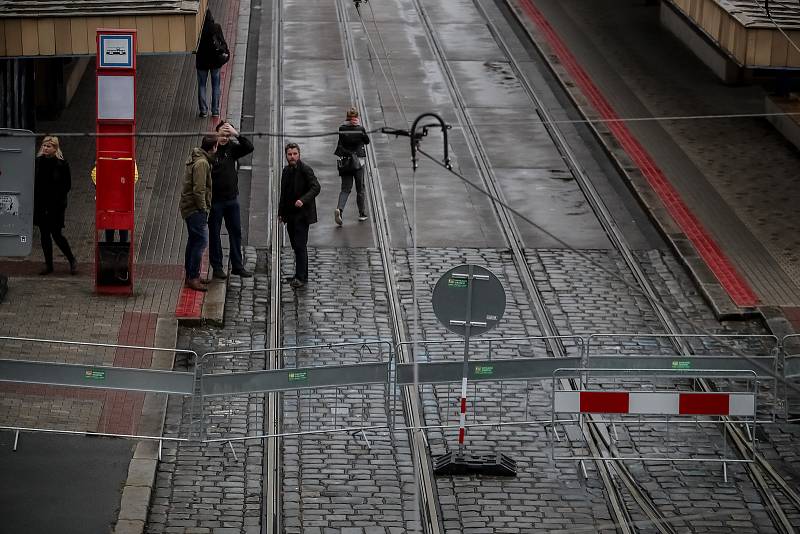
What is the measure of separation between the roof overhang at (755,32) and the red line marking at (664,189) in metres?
2.09

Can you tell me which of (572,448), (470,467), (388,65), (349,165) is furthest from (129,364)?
(388,65)

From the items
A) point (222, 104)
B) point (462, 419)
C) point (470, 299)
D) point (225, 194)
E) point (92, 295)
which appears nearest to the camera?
point (470, 299)

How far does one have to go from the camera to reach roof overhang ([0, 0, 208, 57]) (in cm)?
1903

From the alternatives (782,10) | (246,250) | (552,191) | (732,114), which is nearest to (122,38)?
(246,250)

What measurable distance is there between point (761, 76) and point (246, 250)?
39.4 feet

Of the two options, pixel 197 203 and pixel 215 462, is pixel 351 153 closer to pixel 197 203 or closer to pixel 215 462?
pixel 197 203

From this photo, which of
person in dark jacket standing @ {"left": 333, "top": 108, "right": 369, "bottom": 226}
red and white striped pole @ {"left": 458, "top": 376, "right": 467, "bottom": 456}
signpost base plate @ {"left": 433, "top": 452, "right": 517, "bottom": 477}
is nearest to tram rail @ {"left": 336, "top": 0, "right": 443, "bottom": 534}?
signpost base plate @ {"left": 433, "top": 452, "right": 517, "bottom": 477}

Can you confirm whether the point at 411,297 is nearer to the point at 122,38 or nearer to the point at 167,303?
the point at 167,303

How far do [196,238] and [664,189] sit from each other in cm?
751

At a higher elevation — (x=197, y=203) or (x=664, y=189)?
(x=197, y=203)

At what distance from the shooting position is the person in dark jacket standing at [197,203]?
1705cm

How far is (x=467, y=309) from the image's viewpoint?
13.2 meters

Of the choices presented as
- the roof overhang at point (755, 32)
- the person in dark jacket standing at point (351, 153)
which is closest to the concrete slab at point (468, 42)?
the roof overhang at point (755, 32)

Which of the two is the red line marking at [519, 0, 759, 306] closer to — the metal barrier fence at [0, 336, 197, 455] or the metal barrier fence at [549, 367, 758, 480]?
the metal barrier fence at [549, 367, 758, 480]
